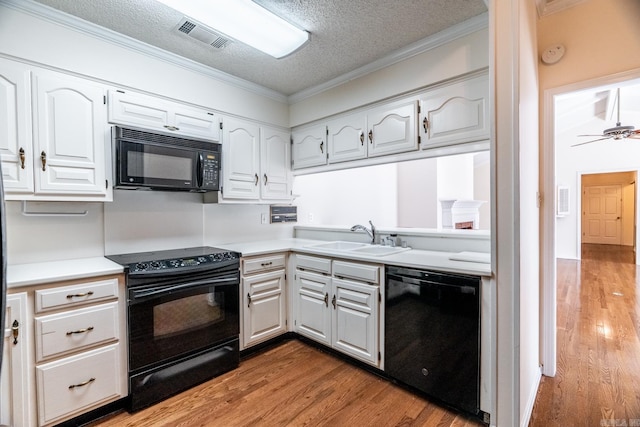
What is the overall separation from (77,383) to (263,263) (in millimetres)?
1398

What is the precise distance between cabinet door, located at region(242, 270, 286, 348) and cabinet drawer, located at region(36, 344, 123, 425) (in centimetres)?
93

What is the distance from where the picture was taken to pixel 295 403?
2035 mm

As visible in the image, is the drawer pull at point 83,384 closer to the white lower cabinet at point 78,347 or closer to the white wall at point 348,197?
the white lower cabinet at point 78,347

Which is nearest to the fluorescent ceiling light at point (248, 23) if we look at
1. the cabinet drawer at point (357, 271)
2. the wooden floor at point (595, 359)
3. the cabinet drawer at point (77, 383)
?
the cabinet drawer at point (357, 271)

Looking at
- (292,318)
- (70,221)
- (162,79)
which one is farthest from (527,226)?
(70,221)

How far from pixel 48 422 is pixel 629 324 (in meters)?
4.80

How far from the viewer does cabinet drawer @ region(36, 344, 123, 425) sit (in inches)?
67.5

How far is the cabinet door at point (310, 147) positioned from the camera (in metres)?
3.17

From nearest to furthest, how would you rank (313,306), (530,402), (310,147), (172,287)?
(530,402)
(172,287)
(313,306)
(310,147)

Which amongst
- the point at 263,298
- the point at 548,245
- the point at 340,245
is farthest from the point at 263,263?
the point at 548,245

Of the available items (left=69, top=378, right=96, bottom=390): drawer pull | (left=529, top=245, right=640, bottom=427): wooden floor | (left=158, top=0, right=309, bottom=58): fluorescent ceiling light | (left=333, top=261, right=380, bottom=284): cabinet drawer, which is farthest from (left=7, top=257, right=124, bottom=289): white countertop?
(left=529, top=245, right=640, bottom=427): wooden floor

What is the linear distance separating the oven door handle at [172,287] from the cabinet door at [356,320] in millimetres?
848

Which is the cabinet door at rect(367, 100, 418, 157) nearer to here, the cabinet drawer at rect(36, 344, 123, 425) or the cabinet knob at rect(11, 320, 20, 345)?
the cabinet drawer at rect(36, 344, 123, 425)

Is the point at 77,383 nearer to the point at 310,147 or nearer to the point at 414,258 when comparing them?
the point at 414,258
